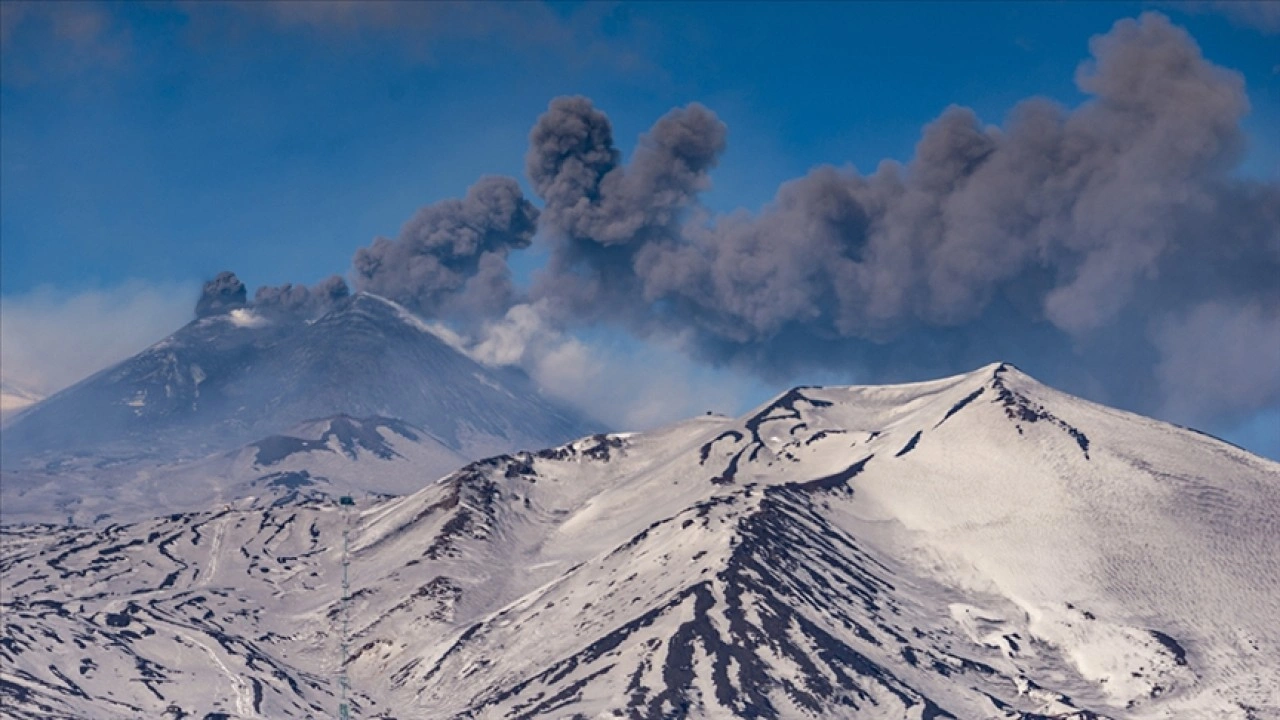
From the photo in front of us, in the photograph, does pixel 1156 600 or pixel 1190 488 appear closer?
pixel 1156 600

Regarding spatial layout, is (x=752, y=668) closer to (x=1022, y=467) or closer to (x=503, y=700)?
(x=503, y=700)

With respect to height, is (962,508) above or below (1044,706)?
above

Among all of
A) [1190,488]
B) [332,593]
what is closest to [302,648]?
[332,593]

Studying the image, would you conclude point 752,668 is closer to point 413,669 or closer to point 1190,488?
point 413,669

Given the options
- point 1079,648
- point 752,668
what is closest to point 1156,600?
point 1079,648

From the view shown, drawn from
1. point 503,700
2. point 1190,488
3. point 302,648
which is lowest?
point 503,700

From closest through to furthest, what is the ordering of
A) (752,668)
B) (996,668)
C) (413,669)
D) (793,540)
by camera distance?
(752,668) < (996,668) < (413,669) < (793,540)

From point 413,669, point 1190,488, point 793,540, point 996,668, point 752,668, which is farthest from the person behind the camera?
point 1190,488
